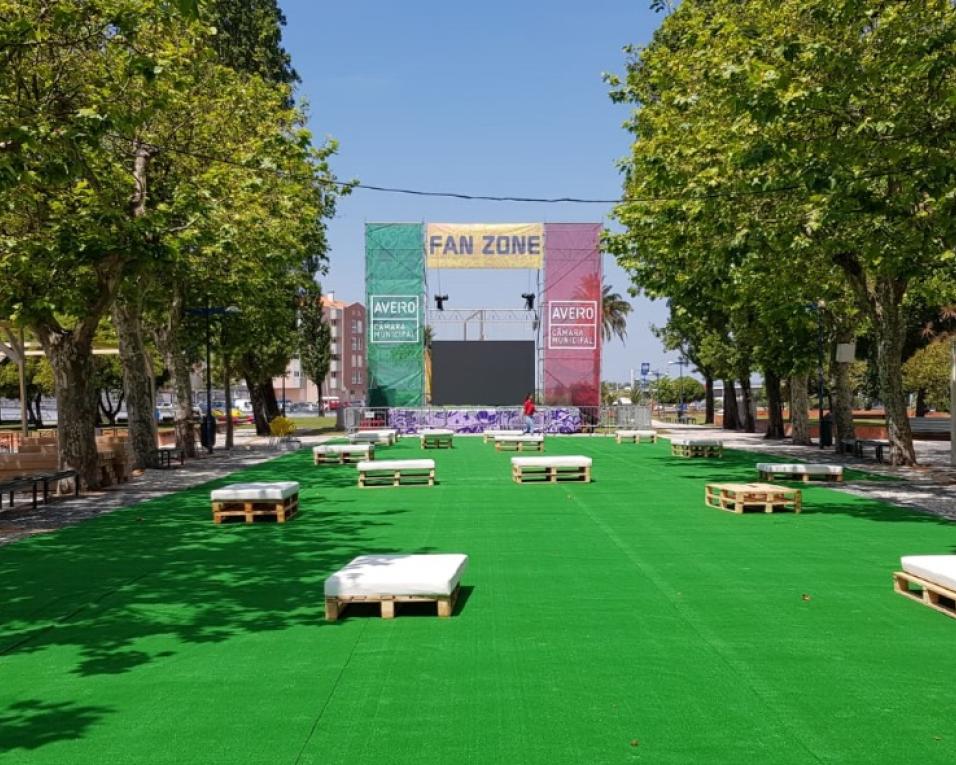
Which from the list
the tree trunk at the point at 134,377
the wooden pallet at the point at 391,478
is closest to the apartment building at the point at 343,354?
the tree trunk at the point at 134,377

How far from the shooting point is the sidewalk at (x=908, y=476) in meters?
17.1

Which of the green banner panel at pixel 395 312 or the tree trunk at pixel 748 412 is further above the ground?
the green banner panel at pixel 395 312

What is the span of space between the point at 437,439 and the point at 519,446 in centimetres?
385

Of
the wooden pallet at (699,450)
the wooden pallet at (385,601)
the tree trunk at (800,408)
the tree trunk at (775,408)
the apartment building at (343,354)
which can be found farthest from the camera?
the apartment building at (343,354)

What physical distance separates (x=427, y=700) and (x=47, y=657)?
342 centimetres

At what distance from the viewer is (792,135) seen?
1681 cm

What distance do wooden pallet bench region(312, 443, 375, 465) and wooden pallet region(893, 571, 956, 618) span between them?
17.8 m

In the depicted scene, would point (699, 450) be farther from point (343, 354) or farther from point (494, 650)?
point (343, 354)

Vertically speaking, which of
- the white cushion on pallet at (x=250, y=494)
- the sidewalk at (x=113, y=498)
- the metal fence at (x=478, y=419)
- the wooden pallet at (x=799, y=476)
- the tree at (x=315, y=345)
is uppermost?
the tree at (x=315, y=345)

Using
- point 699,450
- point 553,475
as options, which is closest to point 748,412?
point 699,450

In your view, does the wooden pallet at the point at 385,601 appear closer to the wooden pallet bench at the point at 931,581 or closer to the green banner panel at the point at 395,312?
the wooden pallet bench at the point at 931,581

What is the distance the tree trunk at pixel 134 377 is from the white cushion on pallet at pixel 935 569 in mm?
Result: 20882

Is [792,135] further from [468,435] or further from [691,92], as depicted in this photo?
[468,435]

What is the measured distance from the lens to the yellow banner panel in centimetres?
4704
